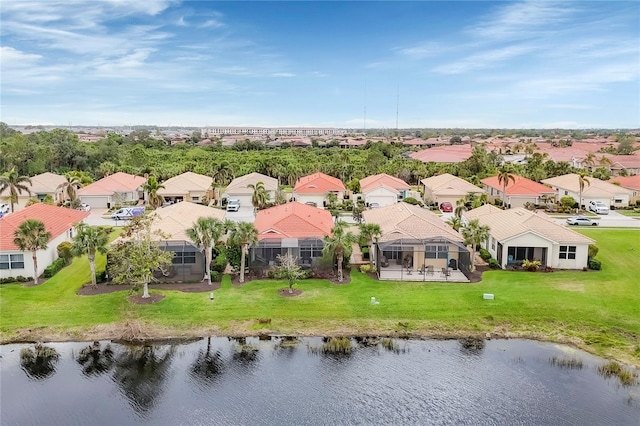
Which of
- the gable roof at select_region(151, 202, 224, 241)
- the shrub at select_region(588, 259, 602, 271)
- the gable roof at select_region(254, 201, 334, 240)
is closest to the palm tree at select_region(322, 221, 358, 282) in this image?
the gable roof at select_region(254, 201, 334, 240)

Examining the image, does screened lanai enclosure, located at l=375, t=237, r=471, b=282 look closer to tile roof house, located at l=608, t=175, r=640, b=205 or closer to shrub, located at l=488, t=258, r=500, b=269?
shrub, located at l=488, t=258, r=500, b=269

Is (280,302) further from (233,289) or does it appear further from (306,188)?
(306,188)

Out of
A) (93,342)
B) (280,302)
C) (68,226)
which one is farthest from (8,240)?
(280,302)

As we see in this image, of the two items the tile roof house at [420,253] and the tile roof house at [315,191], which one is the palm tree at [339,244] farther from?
the tile roof house at [315,191]

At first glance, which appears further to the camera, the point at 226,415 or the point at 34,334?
the point at 34,334

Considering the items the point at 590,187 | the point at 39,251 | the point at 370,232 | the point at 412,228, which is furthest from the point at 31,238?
the point at 590,187

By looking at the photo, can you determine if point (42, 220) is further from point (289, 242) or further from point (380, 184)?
point (380, 184)

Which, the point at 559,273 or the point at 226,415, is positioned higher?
the point at 559,273
